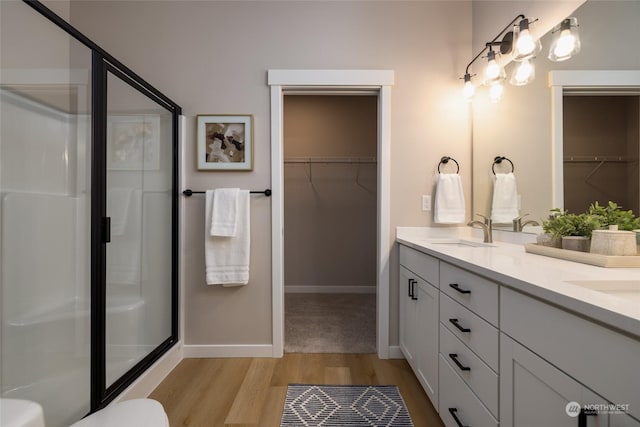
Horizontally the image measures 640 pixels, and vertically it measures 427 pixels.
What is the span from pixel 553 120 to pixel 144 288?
7.85 feet

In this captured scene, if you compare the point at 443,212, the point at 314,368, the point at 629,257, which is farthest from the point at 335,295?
the point at 629,257

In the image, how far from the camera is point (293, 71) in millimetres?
2004

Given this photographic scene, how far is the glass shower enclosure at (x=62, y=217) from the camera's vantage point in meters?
1.17

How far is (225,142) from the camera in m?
2.03

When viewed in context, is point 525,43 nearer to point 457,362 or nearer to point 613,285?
point 613,285

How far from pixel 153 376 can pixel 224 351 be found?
0.46m

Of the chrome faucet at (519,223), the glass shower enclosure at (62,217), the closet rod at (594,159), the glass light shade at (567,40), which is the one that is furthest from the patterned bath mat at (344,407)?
the glass light shade at (567,40)

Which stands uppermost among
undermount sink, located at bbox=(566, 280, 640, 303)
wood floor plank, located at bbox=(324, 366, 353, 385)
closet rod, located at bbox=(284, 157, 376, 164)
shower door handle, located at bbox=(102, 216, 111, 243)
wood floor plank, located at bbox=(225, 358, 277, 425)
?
closet rod, located at bbox=(284, 157, 376, 164)

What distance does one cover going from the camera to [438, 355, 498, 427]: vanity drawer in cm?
98

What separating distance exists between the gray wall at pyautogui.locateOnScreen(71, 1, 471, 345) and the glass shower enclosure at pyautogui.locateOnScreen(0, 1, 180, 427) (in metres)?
0.53

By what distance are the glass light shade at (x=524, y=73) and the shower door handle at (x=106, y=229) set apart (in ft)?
7.37

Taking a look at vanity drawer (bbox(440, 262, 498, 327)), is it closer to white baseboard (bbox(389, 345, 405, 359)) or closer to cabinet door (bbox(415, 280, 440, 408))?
cabinet door (bbox(415, 280, 440, 408))

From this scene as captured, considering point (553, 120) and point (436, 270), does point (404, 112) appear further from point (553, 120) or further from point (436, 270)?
point (436, 270)

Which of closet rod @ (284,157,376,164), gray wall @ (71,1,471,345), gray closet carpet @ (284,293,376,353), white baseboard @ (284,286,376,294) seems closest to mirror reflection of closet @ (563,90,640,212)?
gray wall @ (71,1,471,345)
